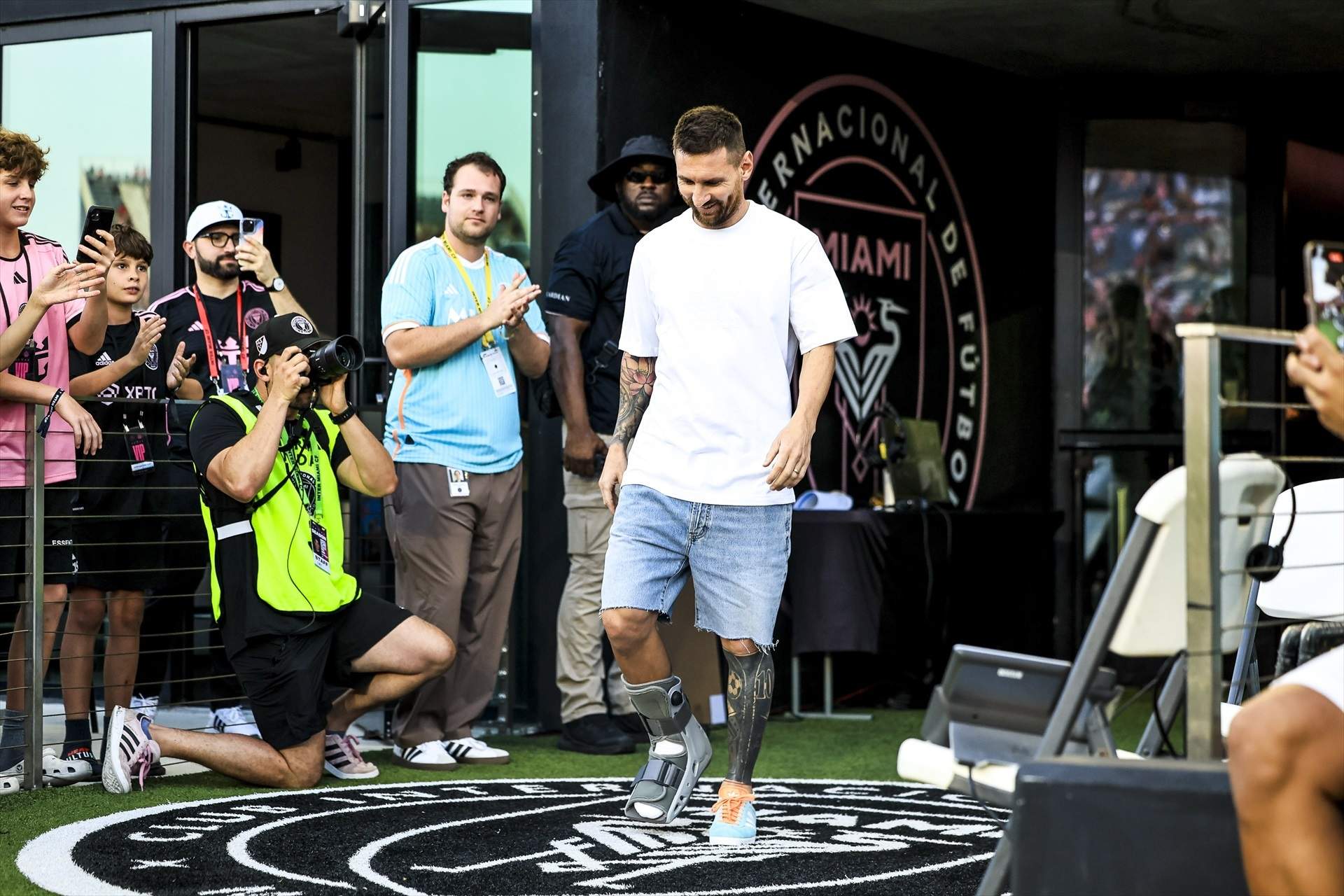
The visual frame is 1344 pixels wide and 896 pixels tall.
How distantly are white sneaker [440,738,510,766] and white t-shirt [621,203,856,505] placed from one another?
153 centimetres

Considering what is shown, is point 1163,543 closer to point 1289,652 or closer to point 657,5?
point 1289,652

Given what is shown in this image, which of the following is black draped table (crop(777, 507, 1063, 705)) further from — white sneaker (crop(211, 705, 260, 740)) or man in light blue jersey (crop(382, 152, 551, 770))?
white sneaker (crop(211, 705, 260, 740))

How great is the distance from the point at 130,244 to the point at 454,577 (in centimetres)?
163

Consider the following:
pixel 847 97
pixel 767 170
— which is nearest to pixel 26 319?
pixel 767 170

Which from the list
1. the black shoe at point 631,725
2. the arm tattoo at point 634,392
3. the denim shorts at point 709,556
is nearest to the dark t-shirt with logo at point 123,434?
the black shoe at point 631,725

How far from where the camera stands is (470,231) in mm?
5539

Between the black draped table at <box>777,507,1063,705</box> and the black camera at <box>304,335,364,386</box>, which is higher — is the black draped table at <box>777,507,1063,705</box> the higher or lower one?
the lower one

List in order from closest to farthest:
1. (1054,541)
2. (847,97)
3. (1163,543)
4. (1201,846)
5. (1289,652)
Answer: (1201,846) → (1163,543) → (1289,652) → (847,97) → (1054,541)

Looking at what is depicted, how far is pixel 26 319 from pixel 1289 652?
353 centimetres

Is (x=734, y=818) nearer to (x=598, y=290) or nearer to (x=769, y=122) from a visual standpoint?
(x=598, y=290)

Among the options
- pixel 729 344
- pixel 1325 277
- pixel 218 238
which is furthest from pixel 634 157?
pixel 1325 277

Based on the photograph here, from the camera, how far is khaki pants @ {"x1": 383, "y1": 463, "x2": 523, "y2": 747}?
5.45m

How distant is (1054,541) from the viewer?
863 centimetres

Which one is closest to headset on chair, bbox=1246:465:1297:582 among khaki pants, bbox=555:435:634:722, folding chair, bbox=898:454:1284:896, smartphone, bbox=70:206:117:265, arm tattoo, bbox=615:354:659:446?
folding chair, bbox=898:454:1284:896
